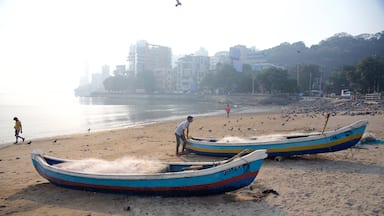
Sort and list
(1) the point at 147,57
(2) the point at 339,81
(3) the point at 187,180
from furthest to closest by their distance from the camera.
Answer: (1) the point at 147,57 < (2) the point at 339,81 < (3) the point at 187,180

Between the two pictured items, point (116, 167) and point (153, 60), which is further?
point (153, 60)

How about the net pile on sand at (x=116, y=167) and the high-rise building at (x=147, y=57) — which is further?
the high-rise building at (x=147, y=57)

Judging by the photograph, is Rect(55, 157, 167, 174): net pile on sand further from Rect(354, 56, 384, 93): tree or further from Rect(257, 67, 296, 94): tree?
Rect(257, 67, 296, 94): tree

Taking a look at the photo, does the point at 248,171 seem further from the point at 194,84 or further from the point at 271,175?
the point at 194,84

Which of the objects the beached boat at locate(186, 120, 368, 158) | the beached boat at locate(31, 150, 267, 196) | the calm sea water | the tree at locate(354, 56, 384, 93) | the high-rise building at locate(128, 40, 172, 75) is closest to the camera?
the beached boat at locate(31, 150, 267, 196)

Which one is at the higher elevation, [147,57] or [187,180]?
[147,57]

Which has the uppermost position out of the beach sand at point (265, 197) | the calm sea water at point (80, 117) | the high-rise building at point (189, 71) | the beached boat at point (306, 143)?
the high-rise building at point (189, 71)

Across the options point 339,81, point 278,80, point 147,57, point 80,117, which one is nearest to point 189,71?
point 147,57

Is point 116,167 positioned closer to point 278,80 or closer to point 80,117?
point 80,117

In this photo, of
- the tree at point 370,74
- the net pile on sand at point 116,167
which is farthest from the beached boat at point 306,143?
the tree at point 370,74

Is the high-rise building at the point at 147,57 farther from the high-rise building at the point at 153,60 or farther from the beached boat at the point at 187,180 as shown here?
the beached boat at the point at 187,180

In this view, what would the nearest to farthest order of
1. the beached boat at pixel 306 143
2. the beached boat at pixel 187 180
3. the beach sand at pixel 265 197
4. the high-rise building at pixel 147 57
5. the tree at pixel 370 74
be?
the beach sand at pixel 265 197, the beached boat at pixel 187 180, the beached boat at pixel 306 143, the tree at pixel 370 74, the high-rise building at pixel 147 57

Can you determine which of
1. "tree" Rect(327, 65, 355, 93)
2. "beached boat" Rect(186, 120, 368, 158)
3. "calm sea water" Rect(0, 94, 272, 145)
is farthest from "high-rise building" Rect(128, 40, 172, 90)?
"beached boat" Rect(186, 120, 368, 158)

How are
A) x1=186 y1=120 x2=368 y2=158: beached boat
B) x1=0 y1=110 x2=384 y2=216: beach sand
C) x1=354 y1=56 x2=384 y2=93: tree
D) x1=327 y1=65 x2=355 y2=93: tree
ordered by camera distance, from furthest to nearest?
x1=327 y1=65 x2=355 y2=93: tree
x1=354 y1=56 x2=384 y2=93: tree
x1=186 y1=120 x2=368 y2=158: beached boat
x1=0 y1=110 x2=384 y2=216: beach sand
